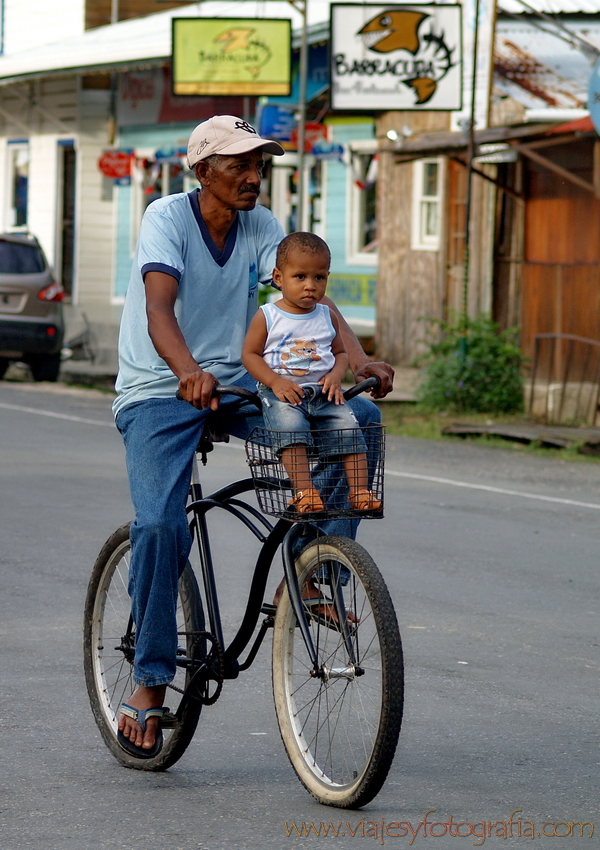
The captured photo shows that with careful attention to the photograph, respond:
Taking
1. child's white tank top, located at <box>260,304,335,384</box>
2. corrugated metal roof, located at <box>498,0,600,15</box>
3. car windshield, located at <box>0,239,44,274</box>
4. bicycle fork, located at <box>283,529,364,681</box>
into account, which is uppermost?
corrugated metal roof, located at <box>498,0,600,15</box>

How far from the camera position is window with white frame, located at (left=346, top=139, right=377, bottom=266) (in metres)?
22.1

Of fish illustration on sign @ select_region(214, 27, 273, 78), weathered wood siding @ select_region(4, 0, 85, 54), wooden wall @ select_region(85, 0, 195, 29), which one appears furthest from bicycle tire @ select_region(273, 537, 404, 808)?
wooden wall @ select_region(85, 0, 195, 29)

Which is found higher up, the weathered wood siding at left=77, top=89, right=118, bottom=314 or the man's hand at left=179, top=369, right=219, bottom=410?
the weathered wood siding at left=77, top=89, right=118, bottom=314

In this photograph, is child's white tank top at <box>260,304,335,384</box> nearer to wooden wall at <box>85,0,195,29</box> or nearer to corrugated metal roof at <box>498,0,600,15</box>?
corrugated metal roof at <box>498,0,600,15</box>

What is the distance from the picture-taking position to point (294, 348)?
4.14 m

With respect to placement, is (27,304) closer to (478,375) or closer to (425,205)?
(425,205)

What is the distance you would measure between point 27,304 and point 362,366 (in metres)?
15.7

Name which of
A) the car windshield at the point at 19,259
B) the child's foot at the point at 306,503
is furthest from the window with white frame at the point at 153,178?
the child's foot at the point at 306,503

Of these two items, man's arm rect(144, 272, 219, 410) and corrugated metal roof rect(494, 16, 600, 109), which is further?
corrugated metal roof rect(494, 16, 600, 109)

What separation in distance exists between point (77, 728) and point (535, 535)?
4.83 metres

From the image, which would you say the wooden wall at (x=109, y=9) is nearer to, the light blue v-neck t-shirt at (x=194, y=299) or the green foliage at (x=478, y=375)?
the green foliage at (x=478, y=375)

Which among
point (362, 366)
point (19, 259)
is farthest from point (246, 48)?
point (362, 366)

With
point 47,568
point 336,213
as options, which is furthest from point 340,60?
point 47,568

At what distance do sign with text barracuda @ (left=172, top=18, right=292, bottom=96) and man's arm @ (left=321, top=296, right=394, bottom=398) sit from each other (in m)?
16.2
